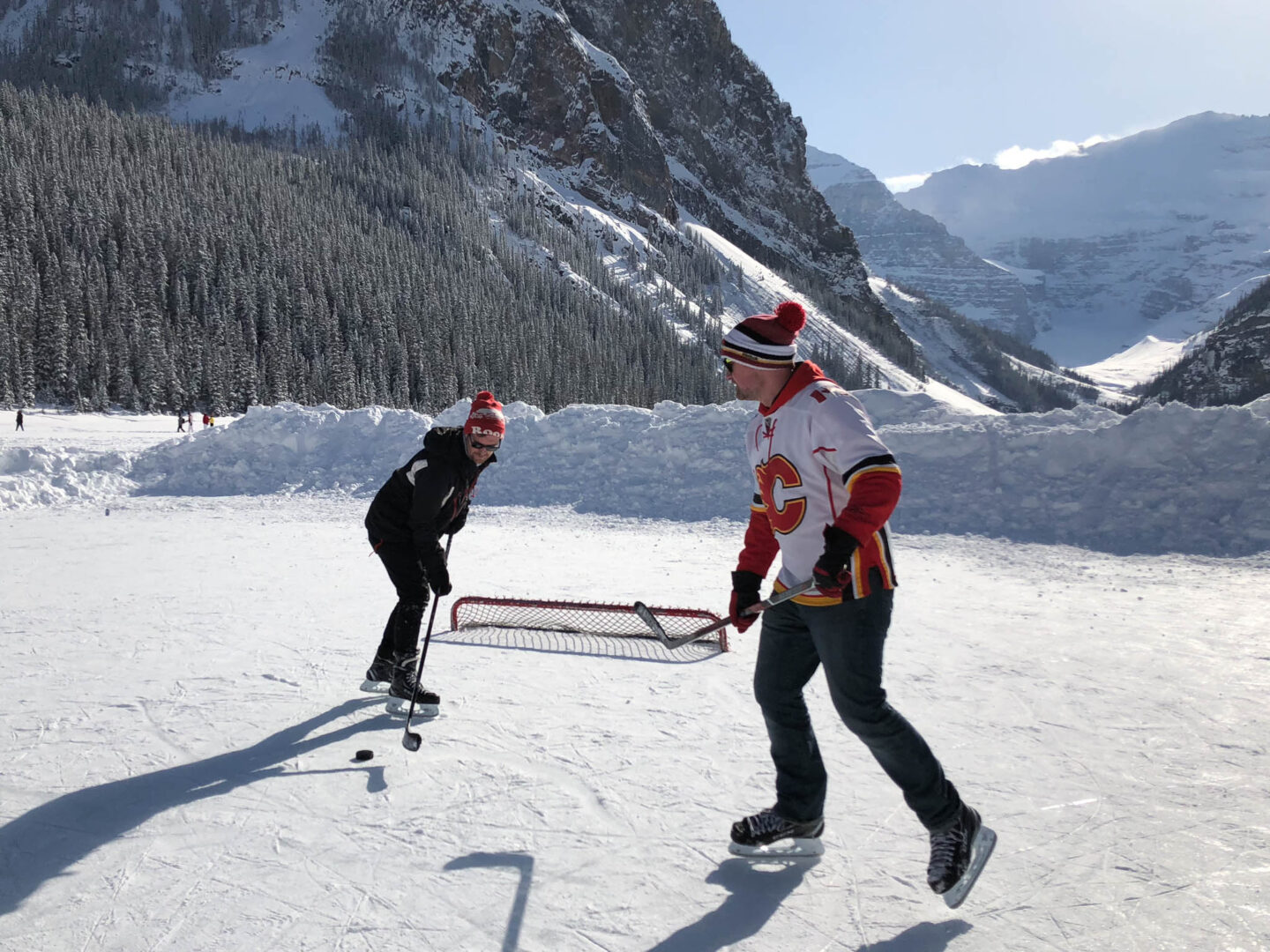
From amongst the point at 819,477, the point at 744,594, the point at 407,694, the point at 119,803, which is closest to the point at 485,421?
the point at 407,694

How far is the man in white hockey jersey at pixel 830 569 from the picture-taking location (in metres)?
2.77

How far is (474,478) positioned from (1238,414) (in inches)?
445

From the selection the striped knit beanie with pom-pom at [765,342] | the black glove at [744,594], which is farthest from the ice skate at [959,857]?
the striped knit beanie with pom-pom at [765,342]

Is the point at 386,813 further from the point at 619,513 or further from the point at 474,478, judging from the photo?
the point at 619,513

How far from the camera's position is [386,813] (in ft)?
11.7

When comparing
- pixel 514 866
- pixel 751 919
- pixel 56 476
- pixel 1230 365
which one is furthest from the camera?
pixel 1230 365

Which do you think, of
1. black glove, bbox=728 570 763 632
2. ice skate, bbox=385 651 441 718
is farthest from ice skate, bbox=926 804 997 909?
ice skate, bbox=385 651 441 718

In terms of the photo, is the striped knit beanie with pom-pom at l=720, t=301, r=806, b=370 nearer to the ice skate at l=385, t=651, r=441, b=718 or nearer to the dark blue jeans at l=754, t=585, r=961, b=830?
the dark blue jeans at l=754, t=585, r=961, b=830

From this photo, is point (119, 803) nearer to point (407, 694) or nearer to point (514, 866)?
point (407, 694)

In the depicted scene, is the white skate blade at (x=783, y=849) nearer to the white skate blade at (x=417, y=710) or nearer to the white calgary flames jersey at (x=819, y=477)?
the white calgary flames jersey at (x=819, y=477)

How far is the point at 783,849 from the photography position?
3289 millimetres

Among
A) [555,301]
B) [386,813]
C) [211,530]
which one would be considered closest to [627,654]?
[386,813]

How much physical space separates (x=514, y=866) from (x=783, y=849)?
113 centimetres

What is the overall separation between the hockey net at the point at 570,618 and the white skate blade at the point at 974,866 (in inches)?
137
